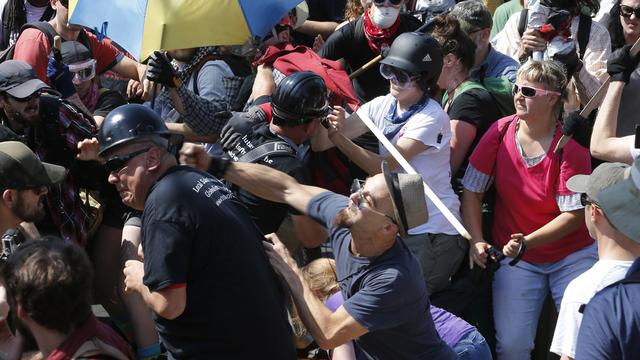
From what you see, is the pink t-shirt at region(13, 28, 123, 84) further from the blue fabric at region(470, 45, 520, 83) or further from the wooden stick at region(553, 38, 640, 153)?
the wooden stick at region(553, 38, 640, 153)

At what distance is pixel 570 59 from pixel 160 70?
2.34 meters

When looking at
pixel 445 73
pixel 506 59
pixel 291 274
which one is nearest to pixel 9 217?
pixel 291 274

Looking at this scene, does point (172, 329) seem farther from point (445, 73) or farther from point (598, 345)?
point (445, 73)

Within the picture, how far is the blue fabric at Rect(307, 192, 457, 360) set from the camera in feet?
14.3

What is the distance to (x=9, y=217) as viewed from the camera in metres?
→ 5.23

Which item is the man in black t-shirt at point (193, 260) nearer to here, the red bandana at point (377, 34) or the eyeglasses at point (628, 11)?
the red bandana at point (377, 34)

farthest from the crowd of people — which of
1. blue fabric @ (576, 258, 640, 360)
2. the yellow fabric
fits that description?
the yellow fabric

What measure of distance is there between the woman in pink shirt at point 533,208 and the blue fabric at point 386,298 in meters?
1.31

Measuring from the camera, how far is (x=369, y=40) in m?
7.30

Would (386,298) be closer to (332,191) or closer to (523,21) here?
(332,191)

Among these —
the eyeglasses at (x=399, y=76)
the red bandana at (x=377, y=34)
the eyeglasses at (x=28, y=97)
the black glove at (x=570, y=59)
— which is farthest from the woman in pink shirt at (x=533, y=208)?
the eyeglasses at (x=28, y=97)

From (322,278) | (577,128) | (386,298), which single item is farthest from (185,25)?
(386,298)

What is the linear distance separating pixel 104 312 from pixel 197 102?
4.97 feet

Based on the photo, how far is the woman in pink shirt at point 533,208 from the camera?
5.87 m
